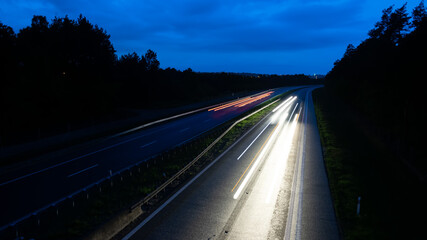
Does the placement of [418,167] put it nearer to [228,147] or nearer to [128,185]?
[228,147]

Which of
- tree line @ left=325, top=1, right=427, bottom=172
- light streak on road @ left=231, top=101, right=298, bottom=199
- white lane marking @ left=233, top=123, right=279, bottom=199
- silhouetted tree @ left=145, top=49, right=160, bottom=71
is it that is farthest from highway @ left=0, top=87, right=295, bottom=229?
silhouetted tree @ left=145, top=49, right=160, bottom=71

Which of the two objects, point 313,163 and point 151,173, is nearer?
point 151,173

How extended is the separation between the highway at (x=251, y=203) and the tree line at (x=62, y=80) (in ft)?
66.9

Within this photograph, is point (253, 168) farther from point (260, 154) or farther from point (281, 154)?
point (281, 154)

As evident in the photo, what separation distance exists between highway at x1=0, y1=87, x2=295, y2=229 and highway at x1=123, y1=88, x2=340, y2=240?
5.08 m

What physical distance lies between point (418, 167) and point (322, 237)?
18.4 m

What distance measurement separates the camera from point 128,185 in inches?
590

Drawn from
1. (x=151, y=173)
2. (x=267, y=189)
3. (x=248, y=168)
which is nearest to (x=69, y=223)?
(x=151, y=173)

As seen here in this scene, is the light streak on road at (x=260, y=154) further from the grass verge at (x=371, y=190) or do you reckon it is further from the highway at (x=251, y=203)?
the grass verge at (x=371, y=190)

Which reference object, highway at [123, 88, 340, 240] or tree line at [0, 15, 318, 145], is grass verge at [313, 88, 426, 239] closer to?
highway at [123, 88, 340, 240]

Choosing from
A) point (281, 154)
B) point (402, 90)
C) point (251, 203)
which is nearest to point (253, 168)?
point (281, 154)

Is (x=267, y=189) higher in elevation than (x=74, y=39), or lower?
lower

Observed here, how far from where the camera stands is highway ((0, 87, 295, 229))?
1341 centimetres

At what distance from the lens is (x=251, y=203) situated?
13273 mm
